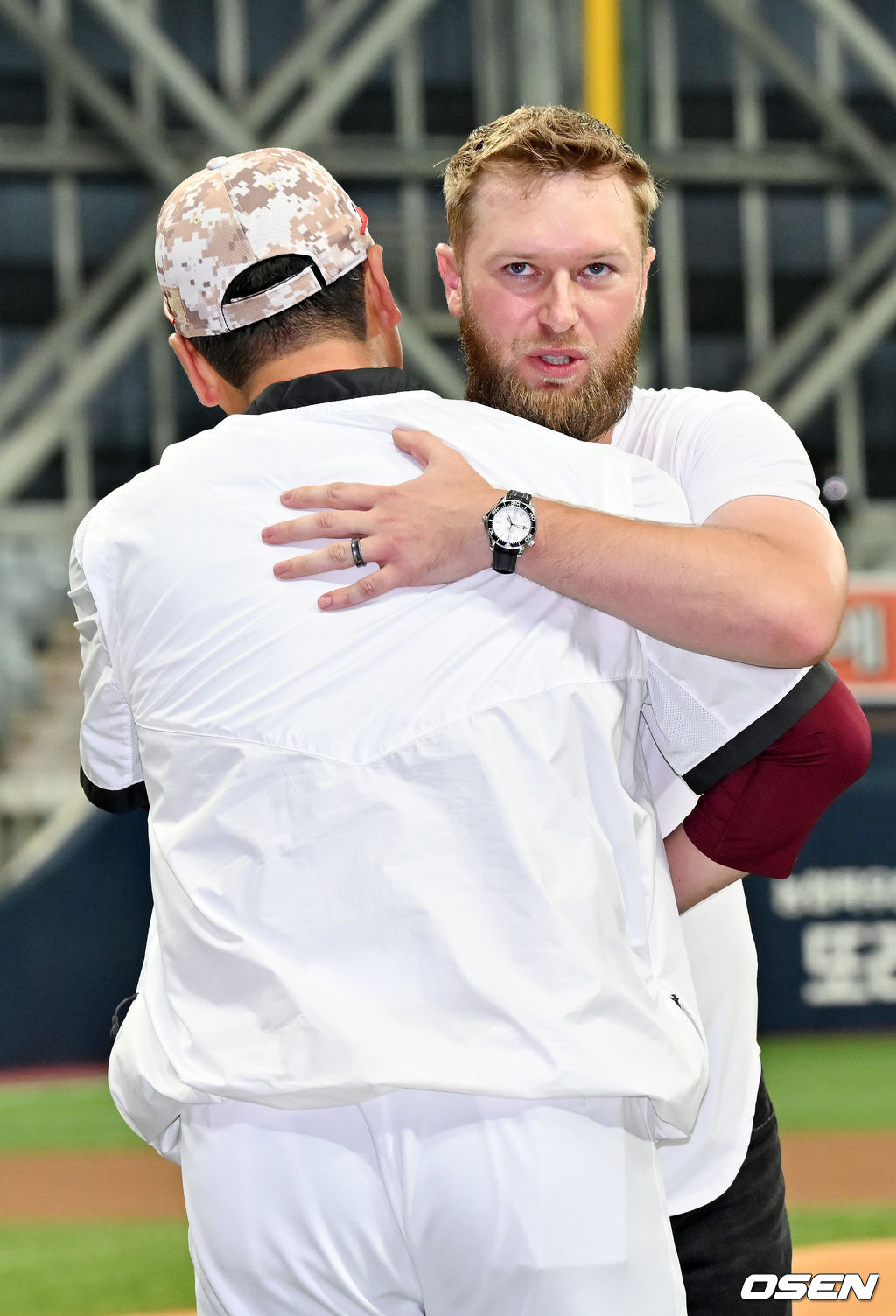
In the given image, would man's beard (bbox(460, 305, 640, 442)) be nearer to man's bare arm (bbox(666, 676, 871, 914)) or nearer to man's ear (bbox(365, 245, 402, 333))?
man's ear (bbox(365, 245, 402, 333))

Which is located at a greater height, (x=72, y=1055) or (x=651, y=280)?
(x=651, y=280)

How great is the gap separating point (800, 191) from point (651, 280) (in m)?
1.16

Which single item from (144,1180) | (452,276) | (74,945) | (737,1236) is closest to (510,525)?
(452,276)

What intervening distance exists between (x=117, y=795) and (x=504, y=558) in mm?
587

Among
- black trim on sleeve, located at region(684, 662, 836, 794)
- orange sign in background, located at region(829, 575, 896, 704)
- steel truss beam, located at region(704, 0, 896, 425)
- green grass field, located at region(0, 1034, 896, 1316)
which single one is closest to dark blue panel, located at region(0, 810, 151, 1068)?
green grass field, located at region(0, 1034, 896, 1316)

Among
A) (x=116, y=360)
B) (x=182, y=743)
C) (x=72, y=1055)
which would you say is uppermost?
(x=116, y=360)

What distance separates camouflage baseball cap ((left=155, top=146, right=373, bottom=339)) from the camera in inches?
63.1

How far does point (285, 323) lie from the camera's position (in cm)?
163

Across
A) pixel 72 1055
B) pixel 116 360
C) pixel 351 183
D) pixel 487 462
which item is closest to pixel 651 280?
pixel 351 183

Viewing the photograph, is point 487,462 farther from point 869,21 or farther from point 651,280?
point 869,21

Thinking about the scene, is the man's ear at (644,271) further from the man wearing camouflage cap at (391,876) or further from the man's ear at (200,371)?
the man's ear at (200,371)

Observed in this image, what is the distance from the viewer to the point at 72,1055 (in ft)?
24.5

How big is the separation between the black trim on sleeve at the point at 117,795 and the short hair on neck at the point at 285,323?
49 cm

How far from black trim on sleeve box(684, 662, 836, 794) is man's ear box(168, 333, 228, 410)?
27.5 inches
